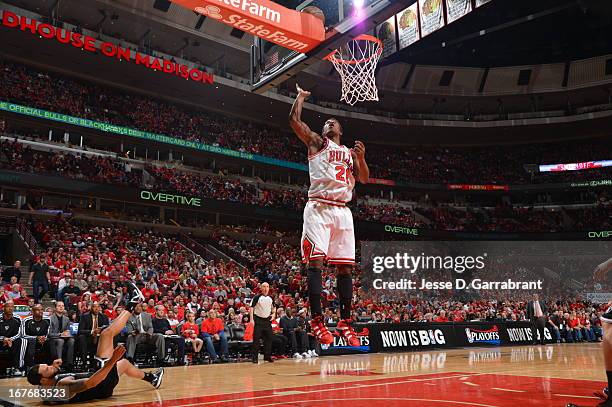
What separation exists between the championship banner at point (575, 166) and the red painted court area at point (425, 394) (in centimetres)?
3297

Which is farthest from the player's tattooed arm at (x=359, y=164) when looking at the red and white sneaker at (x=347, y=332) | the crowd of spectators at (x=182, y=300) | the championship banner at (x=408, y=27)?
the championship banner at (x=408, y=27)

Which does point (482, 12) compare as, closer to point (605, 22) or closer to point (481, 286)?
point (605, 22)

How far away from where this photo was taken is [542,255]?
27328 millimetres

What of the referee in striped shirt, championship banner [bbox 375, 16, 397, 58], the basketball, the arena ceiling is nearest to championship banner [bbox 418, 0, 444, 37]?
championship banner [bbox 375, 16, 397, 58]

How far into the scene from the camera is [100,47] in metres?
23.9

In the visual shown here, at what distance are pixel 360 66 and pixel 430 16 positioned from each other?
→ 17.1 ft

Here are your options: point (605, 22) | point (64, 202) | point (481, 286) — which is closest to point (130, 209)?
point (64, 202)

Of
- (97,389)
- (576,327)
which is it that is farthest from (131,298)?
(576,327)

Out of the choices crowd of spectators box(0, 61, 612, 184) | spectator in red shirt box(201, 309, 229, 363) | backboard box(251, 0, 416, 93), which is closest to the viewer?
backboard box(251, 0, 416, 93)

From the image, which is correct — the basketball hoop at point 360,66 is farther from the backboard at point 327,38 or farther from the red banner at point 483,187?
the red banner at point 483,187

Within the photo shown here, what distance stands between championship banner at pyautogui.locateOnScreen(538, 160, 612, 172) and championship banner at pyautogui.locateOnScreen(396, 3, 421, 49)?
1020 inches

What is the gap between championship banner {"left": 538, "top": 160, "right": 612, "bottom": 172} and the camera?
36656 millimetres

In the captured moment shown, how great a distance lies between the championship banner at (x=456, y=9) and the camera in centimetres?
1559

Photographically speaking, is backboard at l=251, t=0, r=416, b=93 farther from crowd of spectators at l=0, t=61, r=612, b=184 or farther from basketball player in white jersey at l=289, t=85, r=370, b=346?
crowd of spectators at l=0, t=61, r=612, b=184
